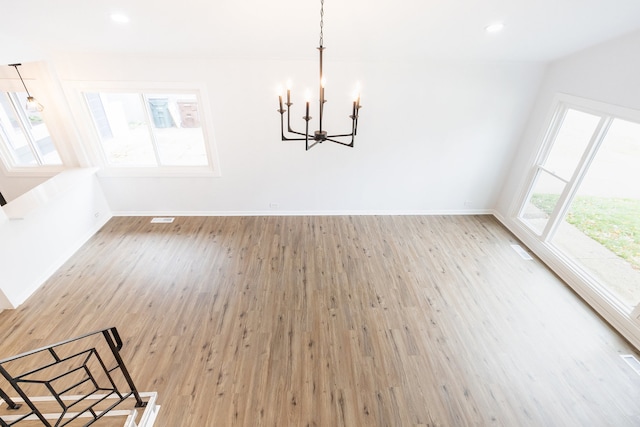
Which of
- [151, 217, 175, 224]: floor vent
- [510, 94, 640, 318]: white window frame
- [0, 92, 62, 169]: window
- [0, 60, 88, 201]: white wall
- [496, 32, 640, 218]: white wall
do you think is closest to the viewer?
[496, 32, 640, 218]: white wall

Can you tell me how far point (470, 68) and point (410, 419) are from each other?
450 cm

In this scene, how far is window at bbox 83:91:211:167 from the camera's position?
4.54 metres

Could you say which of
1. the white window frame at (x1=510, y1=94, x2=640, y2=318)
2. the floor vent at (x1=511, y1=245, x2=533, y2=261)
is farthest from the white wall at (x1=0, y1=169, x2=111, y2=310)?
the white window frame at (x1=510, y1=94, x2=640, y2=318)

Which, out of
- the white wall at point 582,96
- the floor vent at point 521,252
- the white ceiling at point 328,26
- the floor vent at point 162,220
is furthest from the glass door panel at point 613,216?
the floor vent at point 162,220

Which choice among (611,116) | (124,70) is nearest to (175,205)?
(124,70)

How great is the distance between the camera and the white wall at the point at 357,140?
4281 mm

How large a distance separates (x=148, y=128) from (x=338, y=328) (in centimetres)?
414

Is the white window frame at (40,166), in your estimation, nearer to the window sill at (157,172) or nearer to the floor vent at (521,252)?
the window sill at (157,172)

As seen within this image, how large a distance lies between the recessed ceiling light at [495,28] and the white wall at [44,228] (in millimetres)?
5564

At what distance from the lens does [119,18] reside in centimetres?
297

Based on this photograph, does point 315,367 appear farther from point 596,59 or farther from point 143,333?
point 596,59

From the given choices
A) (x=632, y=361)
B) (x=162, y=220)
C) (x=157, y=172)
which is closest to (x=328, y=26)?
(x=157, y=172)

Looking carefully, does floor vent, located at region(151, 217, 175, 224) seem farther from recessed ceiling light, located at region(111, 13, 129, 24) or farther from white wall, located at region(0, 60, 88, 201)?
recessed ceiling light, located at region(111, 13, 129, 24)

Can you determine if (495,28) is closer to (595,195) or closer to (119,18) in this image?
(595,195)
